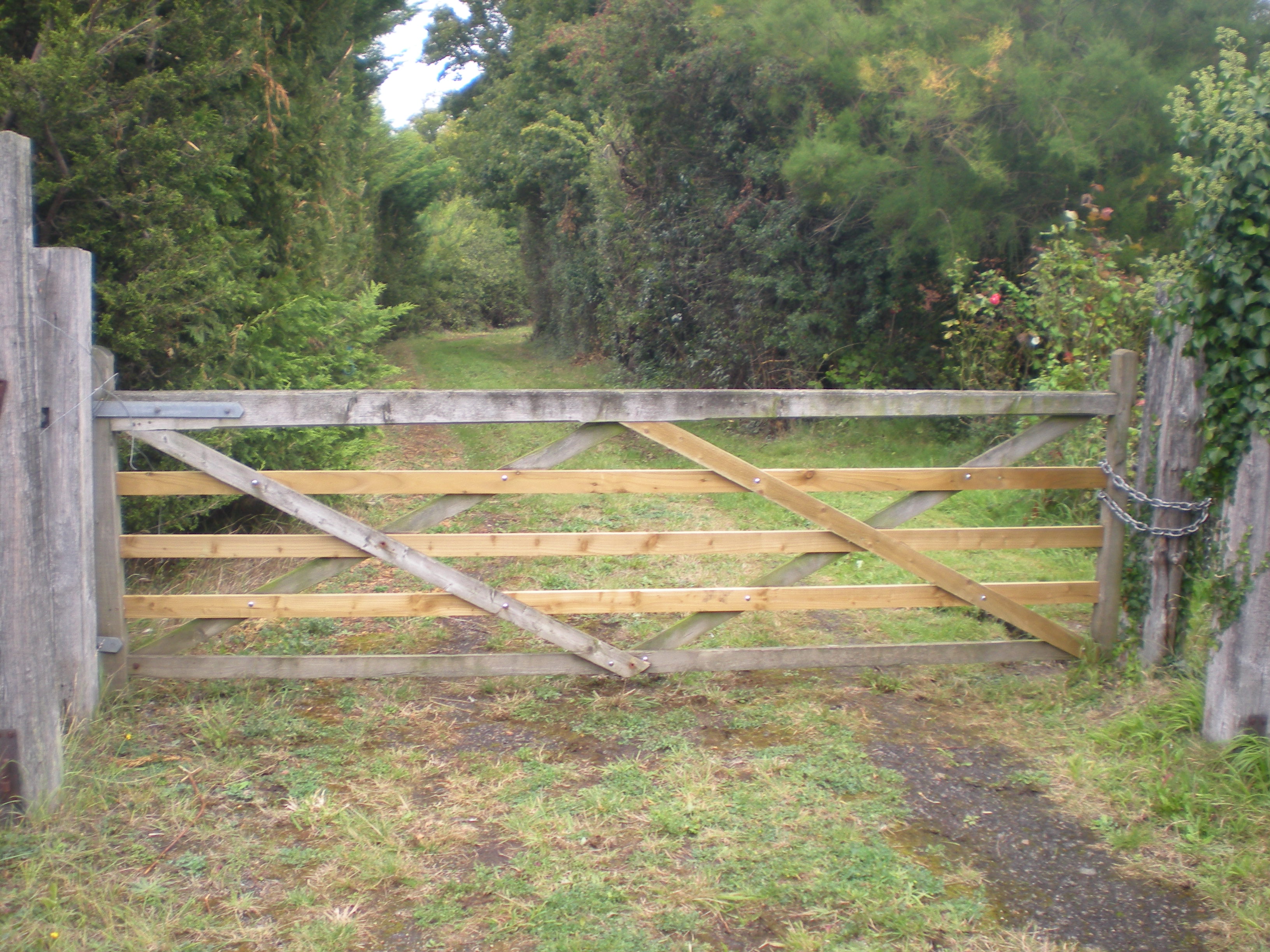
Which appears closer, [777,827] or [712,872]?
[712,872]

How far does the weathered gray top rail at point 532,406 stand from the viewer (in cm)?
408

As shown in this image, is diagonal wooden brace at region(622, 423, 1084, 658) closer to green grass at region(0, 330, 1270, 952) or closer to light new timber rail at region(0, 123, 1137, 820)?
light new timber rail at region(0, 123, 1137, 820)

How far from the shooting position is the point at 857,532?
4.59 metres

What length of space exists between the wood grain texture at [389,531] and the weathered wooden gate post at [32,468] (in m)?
0.67

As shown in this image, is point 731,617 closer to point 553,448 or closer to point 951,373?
point 553,448

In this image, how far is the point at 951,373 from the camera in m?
11.1

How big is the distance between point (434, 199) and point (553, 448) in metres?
25.8

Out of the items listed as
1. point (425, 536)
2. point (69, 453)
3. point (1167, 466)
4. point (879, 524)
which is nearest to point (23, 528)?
point (69, 453)

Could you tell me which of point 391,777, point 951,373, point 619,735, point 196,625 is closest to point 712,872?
point 619,735

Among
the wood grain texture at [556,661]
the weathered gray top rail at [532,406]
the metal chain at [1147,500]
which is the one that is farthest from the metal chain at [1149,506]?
the wood grain texture at [556,661]

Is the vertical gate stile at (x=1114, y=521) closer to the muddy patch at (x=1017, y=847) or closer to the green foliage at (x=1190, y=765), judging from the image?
the green foliage at (x=1190, y=765)

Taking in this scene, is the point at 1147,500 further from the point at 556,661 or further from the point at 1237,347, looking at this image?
the point at 556,661

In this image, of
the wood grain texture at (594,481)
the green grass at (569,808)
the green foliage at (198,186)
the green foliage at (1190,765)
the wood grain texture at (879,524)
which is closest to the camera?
the green grass at (569,808)

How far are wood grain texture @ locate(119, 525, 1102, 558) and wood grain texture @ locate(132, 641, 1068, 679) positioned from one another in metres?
0.48
